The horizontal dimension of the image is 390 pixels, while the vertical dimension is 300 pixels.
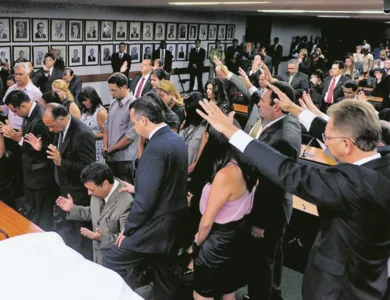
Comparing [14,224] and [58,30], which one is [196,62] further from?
[14,224]

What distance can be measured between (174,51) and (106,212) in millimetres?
9982

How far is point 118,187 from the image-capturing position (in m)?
2.81

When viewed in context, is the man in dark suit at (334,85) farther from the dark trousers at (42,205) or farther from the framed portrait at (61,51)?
the framed portrait at (61,51)

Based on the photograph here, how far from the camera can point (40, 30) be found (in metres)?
8.70

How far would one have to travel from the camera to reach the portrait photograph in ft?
37.4

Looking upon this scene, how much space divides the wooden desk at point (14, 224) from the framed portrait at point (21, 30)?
6.39 m

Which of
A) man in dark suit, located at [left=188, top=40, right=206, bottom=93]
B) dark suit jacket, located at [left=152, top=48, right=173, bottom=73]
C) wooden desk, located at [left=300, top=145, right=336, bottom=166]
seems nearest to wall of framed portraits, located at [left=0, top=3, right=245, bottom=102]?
dark suit jacket, located at [left=152, top=48, right=173, bottom=73]

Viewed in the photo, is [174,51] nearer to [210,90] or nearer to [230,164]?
[210,90]

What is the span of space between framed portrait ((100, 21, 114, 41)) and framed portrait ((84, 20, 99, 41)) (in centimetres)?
14

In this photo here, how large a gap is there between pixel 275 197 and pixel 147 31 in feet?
30.4

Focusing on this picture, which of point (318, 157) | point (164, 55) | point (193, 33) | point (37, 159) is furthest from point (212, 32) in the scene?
point (37, 159)

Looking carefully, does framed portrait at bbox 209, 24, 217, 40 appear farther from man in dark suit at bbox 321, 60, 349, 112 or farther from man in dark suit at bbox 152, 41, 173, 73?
man in dark suit at bbox 321, 60, 349, 112

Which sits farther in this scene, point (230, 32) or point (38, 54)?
point (230, 32)

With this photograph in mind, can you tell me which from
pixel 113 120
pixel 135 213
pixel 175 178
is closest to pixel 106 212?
pixel 135 213
